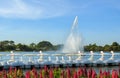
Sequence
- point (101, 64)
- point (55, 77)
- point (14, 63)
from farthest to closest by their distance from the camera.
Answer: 1. point (101, 64)
2. point (14, 63)
3. point (55, 77)

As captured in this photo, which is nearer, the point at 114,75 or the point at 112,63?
the point at 114,75

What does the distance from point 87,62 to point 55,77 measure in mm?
31398

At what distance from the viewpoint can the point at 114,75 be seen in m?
7.80

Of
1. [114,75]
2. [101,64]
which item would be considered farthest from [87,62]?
[114,75]

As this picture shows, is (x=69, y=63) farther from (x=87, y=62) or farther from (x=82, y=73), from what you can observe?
(x=82, y=73)

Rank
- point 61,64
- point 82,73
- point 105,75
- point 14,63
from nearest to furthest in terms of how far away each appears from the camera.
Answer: point 105,75 < point 82,73 < point 14,63 < point 61,64

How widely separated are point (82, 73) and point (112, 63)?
3525 centimetres

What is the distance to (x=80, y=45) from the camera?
77.2 metres

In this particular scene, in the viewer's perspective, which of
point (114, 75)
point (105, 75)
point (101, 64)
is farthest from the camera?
point (101, 64)

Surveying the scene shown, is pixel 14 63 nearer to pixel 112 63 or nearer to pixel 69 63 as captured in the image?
pixel 69 63

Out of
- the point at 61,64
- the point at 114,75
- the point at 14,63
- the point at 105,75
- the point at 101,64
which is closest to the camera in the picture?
the point at 114,75

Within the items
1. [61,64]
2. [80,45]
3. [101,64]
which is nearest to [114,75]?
[61,64]

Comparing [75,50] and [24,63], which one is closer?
[24,63]

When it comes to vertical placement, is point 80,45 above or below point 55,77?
above
